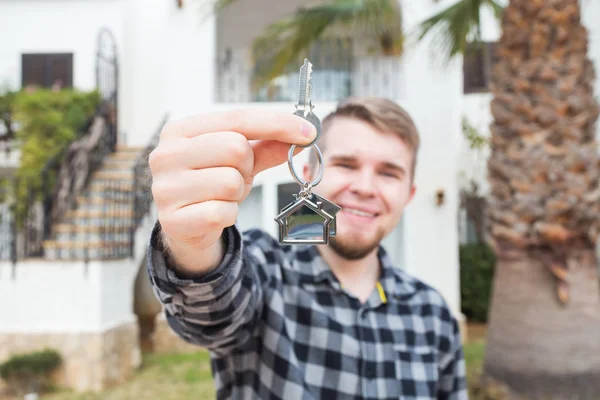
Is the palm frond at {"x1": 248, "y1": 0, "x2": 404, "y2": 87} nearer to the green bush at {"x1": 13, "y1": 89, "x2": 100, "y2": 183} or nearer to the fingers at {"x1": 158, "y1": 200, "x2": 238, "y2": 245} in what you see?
the green bush at {"x1": 13, "y1": 89, "x2": 100, "y2": 183}

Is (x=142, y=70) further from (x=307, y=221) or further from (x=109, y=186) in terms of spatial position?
(x=307, y=221)

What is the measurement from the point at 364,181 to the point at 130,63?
9453 mm

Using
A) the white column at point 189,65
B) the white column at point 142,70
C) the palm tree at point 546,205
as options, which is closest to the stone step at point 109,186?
the white column at point 189,65

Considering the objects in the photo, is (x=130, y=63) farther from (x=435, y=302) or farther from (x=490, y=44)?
(x=435, y=302)

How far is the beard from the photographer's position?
1.70 m

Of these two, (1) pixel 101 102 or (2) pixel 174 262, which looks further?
(1) pixel 101 102

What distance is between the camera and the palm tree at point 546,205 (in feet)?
14.8

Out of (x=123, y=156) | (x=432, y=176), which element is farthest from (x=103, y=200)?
(x=432, y=176)

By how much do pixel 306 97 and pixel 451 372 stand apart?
145cm

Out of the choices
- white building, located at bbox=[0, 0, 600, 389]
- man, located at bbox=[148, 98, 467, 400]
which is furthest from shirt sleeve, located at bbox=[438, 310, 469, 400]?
white building, located at bbox=[0, 0, 600, 389]

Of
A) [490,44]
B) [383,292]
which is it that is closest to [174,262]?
[383,292]

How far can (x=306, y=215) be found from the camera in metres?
0.93

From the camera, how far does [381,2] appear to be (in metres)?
5.45

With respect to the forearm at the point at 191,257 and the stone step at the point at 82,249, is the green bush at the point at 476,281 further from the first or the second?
the forearm at the point at 191,257
